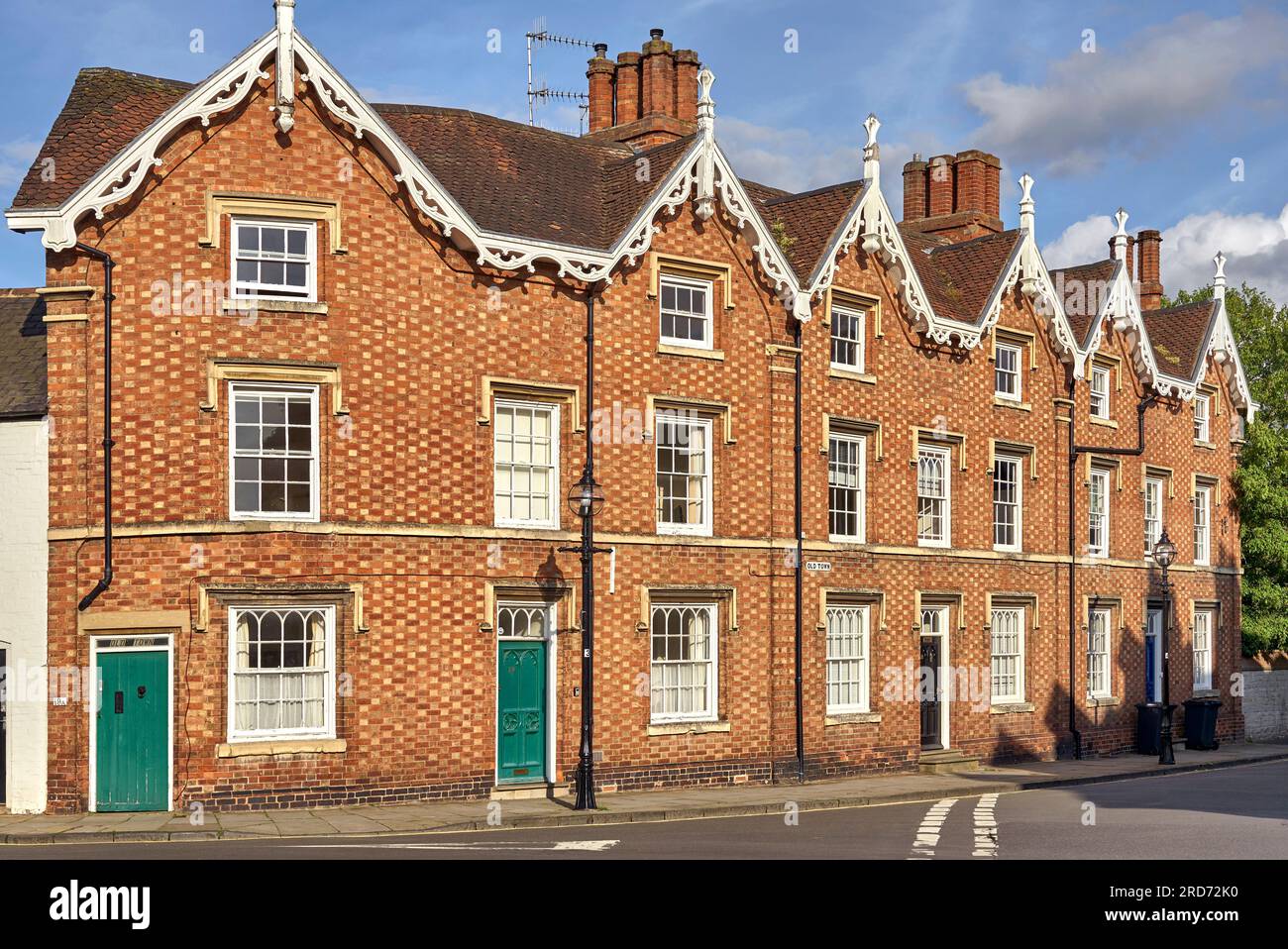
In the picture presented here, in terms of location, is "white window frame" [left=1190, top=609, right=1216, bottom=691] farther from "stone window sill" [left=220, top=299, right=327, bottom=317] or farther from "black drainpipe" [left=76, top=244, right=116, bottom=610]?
"black drainpipe" [left=76, top=244, right=116, bottom=610]

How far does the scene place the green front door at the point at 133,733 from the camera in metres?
22.6

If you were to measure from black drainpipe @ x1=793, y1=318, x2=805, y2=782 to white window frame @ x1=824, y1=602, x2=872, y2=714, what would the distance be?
1.07 m

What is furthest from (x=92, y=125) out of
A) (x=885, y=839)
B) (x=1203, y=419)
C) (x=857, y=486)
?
(x=1203, y=419)

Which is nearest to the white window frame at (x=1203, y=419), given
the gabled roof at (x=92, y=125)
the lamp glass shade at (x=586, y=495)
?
the lamp glass shade at (x=586, y=495)

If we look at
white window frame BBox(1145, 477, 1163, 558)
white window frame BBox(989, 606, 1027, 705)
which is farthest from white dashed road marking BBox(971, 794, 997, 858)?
white window frame BBox(1145, 477, 1163, 558)

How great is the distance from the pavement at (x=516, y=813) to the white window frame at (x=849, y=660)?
1.52 metres

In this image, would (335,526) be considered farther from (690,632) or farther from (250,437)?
(690,632)

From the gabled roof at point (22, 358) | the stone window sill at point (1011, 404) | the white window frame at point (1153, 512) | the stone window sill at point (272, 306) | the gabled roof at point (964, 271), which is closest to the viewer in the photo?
the stone window sill at point (272, 306)

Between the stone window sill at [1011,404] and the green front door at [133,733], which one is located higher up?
the stone window sill at [1011,404]

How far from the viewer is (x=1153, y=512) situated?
131 feet

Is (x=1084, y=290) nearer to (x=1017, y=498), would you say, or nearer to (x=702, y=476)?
(x=1017, y=498)

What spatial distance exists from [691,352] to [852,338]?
15.4 feet

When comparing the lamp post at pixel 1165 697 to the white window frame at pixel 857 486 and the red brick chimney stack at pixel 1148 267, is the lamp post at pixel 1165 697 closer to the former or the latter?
the white window frame at pixel 857 486
